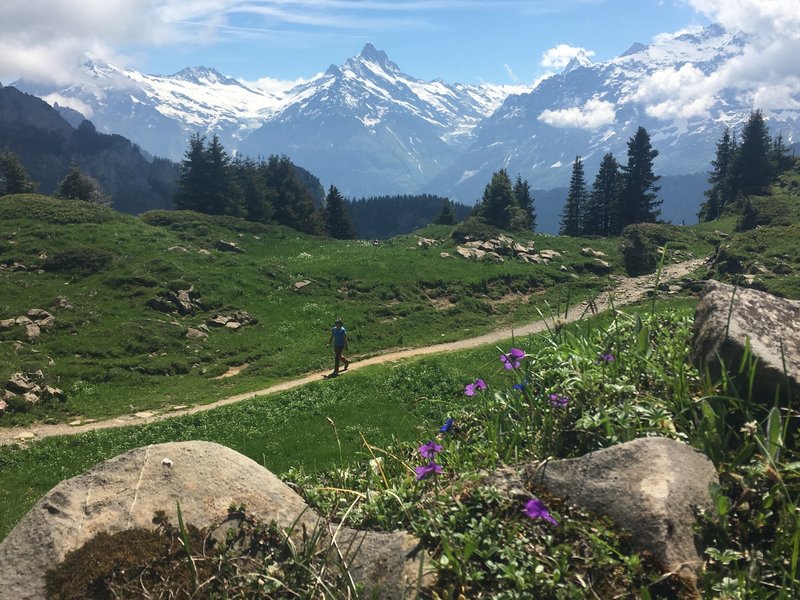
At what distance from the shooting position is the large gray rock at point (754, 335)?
4.18 m

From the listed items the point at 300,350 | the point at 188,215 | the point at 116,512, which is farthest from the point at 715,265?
the point at 188,215

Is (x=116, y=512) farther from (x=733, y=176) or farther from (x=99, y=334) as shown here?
(x=733, y=176)

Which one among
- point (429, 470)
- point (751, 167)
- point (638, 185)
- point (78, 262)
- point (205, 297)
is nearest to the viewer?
point (429, 470)

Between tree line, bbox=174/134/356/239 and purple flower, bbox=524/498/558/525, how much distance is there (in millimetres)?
71380

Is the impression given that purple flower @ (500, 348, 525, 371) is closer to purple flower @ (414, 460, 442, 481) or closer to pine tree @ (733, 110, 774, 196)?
purple flower @ (414, 460, 442, 481)

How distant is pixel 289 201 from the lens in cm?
8700

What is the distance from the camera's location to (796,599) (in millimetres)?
2871

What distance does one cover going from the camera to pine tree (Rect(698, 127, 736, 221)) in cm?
7912

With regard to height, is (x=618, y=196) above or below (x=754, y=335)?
above

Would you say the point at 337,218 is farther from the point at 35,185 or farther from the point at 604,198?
the point at 604,198

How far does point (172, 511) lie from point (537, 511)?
283 cm

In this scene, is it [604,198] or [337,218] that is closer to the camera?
[604,198]

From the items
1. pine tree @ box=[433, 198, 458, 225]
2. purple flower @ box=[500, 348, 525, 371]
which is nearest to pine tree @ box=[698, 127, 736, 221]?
pine tree @ box=[433, 198, 458, 225]

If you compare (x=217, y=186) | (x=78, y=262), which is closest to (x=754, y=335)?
(x=78, y=262)
